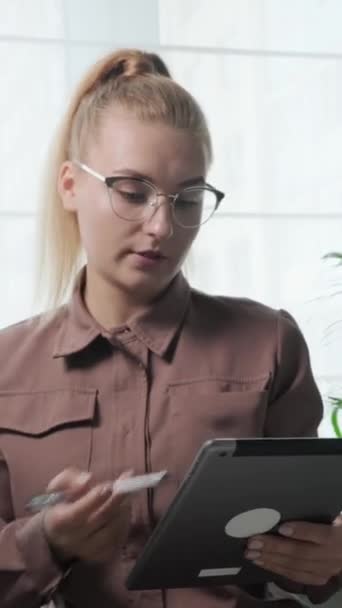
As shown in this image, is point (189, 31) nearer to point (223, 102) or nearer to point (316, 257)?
point (223, 102)

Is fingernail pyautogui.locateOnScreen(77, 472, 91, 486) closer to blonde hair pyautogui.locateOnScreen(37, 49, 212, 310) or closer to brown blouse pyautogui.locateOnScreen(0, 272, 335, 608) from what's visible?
brown blouse pyautogui.locateOnScreen(0, 272, 335, 608)

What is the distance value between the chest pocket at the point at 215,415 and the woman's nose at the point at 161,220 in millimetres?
221

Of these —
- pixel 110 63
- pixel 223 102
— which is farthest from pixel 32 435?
pixel 223 102

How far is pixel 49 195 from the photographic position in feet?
4.01

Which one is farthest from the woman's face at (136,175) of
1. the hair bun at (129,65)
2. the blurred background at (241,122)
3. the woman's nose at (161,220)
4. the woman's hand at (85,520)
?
the blurred background at (241,122)

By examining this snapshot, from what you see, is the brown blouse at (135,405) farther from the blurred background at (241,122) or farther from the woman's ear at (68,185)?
the blurred background at (241,122)

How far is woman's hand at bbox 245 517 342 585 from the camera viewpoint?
0.98 metres

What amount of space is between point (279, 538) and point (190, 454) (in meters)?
0.17

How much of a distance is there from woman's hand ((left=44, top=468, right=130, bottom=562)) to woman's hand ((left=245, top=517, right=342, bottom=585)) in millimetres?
158

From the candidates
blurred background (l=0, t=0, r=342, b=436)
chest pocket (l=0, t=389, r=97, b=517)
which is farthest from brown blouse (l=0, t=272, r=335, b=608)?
blurred background (l=0, t=0, r=342, b=436)

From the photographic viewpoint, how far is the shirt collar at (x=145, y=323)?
3.77 ft

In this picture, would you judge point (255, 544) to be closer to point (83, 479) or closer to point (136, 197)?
point (83, 479)

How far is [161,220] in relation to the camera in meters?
1.06

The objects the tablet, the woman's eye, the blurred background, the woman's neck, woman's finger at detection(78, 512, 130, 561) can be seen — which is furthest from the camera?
the blurred background
